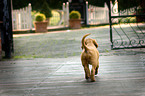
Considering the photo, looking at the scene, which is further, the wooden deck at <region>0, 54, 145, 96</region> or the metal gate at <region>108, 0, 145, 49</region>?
the metal gate at <region>108, 0, 145, 49</region>

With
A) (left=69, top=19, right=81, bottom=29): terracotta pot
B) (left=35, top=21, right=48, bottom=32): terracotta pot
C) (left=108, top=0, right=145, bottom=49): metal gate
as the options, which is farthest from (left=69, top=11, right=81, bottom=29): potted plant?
(left=108, top=0, right=145, bottom=49): metal gate

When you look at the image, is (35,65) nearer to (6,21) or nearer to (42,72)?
(42,72)

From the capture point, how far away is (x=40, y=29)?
18281mm

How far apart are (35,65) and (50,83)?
194cm

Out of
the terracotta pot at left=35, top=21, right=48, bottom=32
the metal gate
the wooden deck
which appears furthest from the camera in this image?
the terracotta pot at left=35, top=21, right=48, bottom=32

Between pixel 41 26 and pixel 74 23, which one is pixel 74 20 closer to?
pixel 74 23

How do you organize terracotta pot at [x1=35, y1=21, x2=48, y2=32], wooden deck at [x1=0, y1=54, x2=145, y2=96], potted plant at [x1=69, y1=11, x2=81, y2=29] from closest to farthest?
1. wooden deck at [x1=0, y1=54, x2=145, y2=96]
2. terracotta pot at [x1=35, y1=21, x2=48, y2=32]
3. potted plant at [x1=69, y1=11, x2=81, y2=29]

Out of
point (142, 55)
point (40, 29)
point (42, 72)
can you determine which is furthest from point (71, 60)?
point (40, 29)

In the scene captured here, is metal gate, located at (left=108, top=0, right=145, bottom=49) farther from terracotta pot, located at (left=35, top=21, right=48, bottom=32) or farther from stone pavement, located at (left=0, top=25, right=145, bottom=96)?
terracotta pot, located at (left=35, top=21, right=48, bottom=32)

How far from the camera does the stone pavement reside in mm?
3963

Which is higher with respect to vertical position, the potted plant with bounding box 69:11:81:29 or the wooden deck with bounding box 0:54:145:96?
the potted plant with bounding box 69:11:81:29

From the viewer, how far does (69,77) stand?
4934 mm

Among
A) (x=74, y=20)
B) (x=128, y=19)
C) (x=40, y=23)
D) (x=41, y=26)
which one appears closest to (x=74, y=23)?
(x=74, y=20)

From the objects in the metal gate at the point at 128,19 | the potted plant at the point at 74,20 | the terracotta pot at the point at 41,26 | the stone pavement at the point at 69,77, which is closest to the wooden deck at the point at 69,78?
the stone pavement at the point at 69,77
